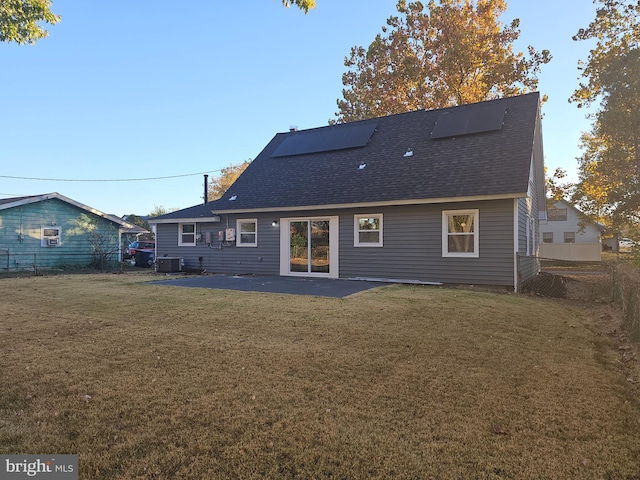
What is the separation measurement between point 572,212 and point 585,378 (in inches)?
1480

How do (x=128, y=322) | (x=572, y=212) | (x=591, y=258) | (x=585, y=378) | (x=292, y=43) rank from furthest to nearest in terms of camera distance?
(x=572, y=212), (x=591, y=258), (x=292, y=43), (x=128, y=322), (x=585, y=378)

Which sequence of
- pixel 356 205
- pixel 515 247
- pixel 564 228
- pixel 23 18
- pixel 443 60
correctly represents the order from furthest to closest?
pixel 564 228 → pixel 443 60 → pixel 356 205 → pixel 515 247 → pixel 23 18

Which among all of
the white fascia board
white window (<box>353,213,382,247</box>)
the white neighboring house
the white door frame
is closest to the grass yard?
the white fascia board

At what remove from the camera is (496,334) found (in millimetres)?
5582

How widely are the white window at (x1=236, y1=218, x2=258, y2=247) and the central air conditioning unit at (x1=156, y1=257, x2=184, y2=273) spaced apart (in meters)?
2.97

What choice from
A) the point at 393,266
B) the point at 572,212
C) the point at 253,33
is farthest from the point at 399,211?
the point at 572,212

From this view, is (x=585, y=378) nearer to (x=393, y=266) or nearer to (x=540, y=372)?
(x=540, y=372)

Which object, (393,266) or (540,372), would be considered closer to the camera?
(540,372)

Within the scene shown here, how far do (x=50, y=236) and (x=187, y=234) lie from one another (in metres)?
7.40

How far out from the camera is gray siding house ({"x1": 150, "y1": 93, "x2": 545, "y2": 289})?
434 inches

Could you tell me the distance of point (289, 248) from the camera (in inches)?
558

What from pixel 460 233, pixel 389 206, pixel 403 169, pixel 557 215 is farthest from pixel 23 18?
pixel 557 215

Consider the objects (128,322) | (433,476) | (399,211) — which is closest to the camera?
(433,476)

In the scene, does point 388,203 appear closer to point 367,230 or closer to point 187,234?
point 367,230
